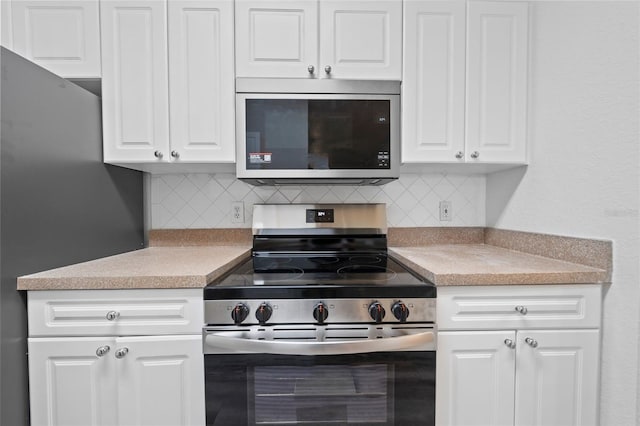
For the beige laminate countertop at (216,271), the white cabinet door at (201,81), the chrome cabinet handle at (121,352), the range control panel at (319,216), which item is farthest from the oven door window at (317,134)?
the chrome cabinet handle at (121,352)

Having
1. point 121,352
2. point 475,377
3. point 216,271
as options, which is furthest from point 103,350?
point 475,377

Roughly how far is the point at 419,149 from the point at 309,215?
2.20 feet

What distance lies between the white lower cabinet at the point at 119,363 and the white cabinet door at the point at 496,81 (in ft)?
4.77

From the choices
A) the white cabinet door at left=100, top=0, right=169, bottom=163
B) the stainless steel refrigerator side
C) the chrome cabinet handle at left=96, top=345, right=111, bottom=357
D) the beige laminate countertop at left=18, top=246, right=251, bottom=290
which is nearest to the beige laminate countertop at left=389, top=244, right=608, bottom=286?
the beige laminate countertop at left=18, top=246, right=251, bottom=290

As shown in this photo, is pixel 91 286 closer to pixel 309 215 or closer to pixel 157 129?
pixel 157 129

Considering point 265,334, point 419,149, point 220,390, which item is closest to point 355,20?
point 419,149

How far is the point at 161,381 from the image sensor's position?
3.64ft

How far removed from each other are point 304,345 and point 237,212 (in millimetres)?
992

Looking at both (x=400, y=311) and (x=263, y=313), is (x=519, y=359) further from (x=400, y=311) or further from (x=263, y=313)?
(x=263, y=313)

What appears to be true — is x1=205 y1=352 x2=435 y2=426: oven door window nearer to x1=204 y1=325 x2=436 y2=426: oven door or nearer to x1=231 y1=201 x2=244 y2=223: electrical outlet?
x1=204 y1=325 x2=436 y2=426: oven door

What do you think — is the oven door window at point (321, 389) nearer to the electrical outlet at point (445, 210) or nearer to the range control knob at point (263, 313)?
the range control knob at point (263, 313)

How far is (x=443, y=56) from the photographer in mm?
1505

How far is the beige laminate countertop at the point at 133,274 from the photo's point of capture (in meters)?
1.08

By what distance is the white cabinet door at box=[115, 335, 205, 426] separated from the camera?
110cm
